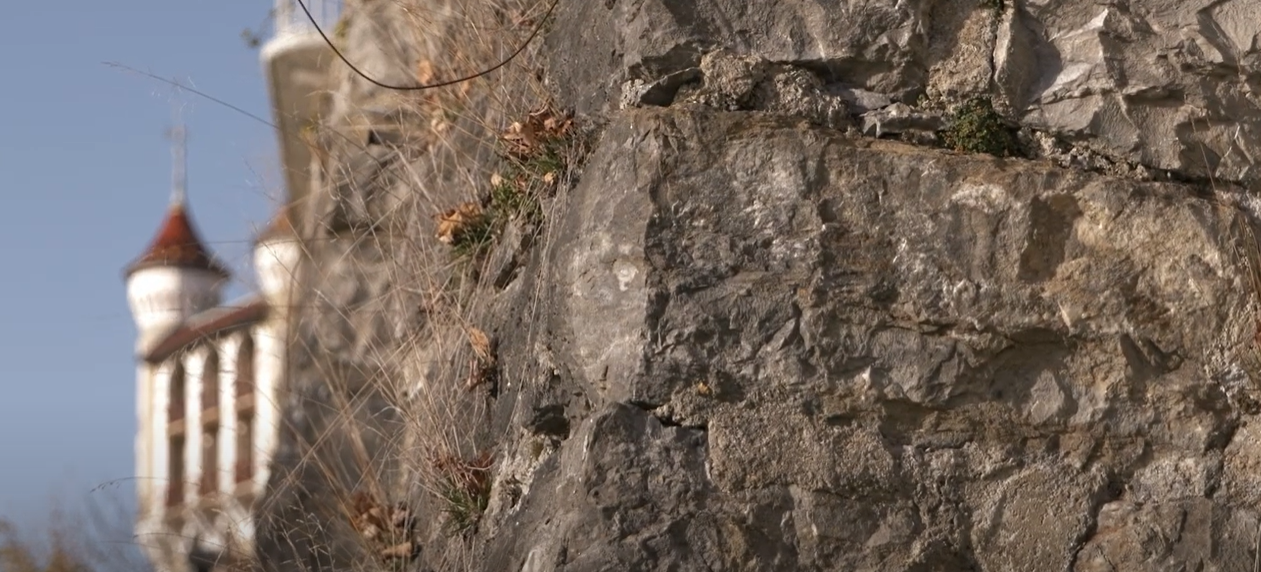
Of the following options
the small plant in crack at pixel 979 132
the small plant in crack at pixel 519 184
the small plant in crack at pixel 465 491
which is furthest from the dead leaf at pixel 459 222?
the small plant in crack at pixel 979 132

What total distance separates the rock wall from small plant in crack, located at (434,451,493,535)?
0.27 m

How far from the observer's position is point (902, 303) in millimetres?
2814

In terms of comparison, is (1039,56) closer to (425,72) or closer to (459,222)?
(459,222)

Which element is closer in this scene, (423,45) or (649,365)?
(649,365)

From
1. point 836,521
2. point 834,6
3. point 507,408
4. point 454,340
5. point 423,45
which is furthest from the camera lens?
point 423,45

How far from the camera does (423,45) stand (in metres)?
4.35

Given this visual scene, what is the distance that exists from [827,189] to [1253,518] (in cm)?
105

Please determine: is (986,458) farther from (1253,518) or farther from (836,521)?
(1253,518)

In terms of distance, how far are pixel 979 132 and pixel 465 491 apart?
4.74ft

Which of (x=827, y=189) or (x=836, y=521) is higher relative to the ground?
(x=827, y=189)

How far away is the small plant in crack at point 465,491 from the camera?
11.1 feet

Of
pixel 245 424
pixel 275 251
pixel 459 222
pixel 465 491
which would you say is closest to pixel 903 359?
pixel 465 491

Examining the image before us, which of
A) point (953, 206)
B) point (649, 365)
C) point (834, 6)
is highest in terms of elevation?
point (834, 6)

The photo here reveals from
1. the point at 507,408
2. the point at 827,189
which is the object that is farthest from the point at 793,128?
the point at 507,408
